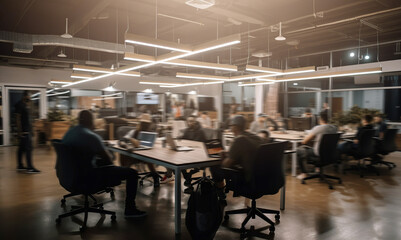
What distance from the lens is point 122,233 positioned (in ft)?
9.88

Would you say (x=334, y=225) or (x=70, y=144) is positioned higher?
(x=70, y=144)

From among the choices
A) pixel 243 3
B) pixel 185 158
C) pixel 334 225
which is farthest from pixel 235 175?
pixel 243 3

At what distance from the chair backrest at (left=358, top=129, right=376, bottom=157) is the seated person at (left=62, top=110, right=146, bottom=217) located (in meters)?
4.61

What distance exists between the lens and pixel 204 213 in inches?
107

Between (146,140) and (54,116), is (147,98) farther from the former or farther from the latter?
(146,140)

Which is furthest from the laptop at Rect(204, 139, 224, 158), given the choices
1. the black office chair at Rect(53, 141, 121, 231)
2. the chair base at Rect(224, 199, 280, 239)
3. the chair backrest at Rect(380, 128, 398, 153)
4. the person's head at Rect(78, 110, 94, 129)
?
the chair backrest at Rect(380, 128, 398, 153)

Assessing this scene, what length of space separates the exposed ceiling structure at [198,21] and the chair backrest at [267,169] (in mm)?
3282

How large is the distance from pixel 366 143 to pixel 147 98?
10822mm

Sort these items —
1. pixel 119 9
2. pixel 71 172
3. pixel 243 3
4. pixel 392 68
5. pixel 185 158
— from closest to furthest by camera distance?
1. pixel 71 172
2. pixel 185 158
3. pixel 243 3
4. pixel 119 9
5. pixel 392 68

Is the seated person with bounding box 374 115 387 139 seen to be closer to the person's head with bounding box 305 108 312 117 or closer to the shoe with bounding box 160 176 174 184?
the person's head with bounding box 305 108 312 117

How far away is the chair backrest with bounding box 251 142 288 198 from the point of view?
2.86 m

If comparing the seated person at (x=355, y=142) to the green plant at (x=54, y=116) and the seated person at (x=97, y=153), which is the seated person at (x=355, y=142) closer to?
the seated person at (x=97, y=153)

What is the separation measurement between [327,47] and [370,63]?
152 cm

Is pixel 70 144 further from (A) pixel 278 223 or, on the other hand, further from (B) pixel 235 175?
(A) pixel 278 223
